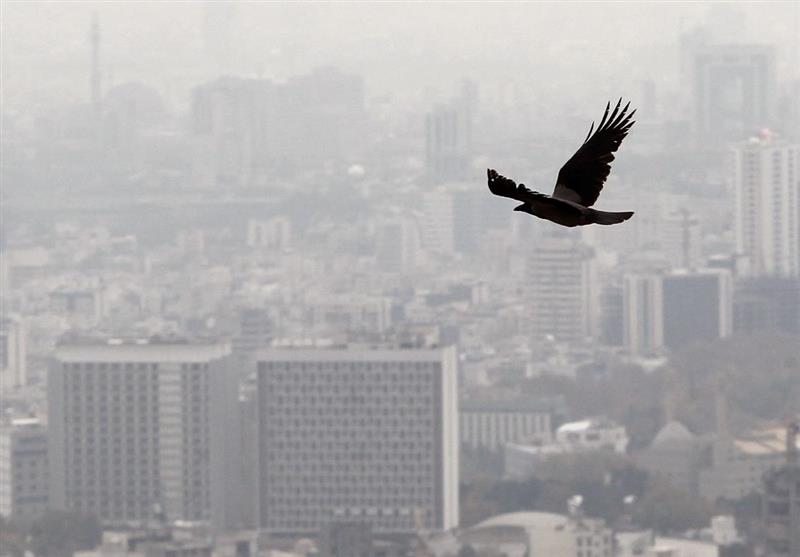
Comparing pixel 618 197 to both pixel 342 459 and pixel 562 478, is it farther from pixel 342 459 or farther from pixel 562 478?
pixel 562 478

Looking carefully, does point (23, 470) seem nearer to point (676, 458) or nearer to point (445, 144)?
point (676, 458)

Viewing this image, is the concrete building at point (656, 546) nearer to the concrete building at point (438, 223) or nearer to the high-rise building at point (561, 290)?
the high-rise building at point (561, 290)

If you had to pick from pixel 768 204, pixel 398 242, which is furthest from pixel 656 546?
pixel 398 242

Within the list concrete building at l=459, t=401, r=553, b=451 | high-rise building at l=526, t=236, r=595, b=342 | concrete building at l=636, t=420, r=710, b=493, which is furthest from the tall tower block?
concrete building at l=636, t=420, r=710, b=493

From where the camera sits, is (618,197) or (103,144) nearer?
(618,197)

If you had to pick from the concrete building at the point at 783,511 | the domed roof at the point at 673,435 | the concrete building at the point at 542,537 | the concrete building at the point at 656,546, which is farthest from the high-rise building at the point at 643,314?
the concrete building at the point at 656,546

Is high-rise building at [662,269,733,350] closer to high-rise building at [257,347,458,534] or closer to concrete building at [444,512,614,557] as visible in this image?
high-rise building at [257,347,458,534]

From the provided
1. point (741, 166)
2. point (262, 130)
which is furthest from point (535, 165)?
point (262, 130)
